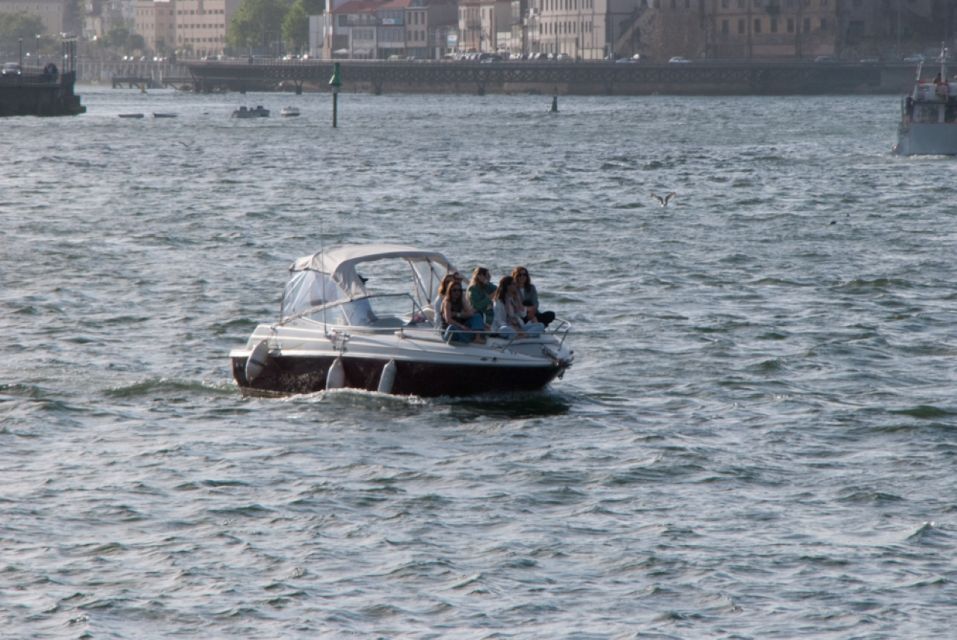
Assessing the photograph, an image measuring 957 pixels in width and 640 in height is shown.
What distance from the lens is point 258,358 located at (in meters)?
28.7

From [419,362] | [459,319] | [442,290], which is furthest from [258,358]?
[459,319]

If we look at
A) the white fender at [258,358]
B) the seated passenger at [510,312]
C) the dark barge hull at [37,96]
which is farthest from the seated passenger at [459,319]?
the dark barge hull at [37,96]

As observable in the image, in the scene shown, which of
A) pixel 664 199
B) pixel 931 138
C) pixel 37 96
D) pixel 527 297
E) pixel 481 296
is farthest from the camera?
pixel 37 96

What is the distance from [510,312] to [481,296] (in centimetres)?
58

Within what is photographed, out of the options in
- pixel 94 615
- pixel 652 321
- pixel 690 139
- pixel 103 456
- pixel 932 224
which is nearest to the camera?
pixel 94 615

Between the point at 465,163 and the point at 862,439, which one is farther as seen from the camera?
the point at 465,163

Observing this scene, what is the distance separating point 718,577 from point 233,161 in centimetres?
8591

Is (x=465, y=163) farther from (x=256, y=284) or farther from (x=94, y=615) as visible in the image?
(x=94, y=615)

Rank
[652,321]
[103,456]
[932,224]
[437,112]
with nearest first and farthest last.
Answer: [103,456] → [652,321] → [932,224] → [437,112]

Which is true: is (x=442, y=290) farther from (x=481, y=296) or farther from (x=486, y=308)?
(x=486, y=308)

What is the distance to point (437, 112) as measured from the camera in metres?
188

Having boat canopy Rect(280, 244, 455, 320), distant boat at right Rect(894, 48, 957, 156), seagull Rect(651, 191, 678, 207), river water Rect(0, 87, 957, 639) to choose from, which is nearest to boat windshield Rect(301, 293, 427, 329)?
boat canopy Rect(280, 244, 455, 320)

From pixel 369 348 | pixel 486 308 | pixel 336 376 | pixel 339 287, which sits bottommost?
pixel 336 376

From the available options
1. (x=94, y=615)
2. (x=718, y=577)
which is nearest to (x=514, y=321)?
(x=718, y=577)
